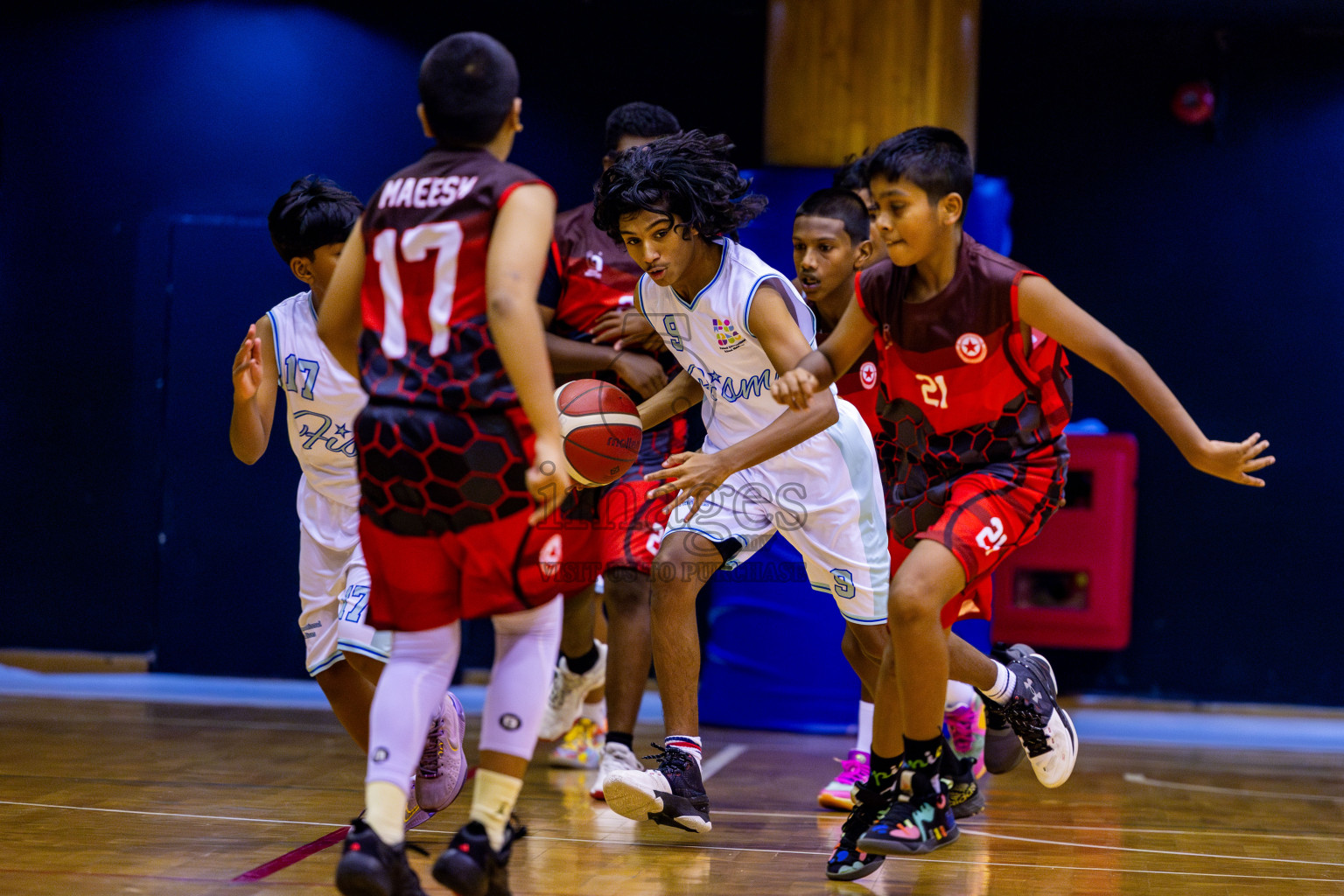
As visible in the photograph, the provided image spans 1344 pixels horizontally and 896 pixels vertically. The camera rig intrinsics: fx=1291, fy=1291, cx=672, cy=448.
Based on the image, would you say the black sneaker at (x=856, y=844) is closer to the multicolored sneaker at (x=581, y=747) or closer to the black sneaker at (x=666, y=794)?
the black sneaker at (x=666, y=794)

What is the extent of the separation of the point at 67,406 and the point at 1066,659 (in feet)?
16.6

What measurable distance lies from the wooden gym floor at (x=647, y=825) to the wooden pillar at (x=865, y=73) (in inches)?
100

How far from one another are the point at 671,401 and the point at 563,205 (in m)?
2.86

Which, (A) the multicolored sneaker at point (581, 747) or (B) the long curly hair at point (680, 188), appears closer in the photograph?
(B) the long curly hair at point (680, 188)

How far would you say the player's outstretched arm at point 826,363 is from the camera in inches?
113

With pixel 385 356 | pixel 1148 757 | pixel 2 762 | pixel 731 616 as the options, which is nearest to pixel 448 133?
pixel 385 356

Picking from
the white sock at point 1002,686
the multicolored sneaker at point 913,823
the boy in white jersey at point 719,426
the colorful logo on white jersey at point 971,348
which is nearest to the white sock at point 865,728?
the boy in white jersey at point 719,426

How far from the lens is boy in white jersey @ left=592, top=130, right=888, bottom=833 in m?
3.36

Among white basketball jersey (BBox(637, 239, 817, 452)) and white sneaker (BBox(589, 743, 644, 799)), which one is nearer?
white basketball jersey (BBox(637, 239, 817, 452))

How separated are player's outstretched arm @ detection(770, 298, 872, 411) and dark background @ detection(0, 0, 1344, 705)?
11.1 feet

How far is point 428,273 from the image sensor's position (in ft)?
7.68

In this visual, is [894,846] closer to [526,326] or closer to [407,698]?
[407,698]

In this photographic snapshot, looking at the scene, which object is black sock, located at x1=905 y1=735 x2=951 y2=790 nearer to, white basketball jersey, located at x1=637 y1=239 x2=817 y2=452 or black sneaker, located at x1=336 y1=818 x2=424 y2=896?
white basketball jersey, located at x1=637 y1=239 x2=817 y2=452

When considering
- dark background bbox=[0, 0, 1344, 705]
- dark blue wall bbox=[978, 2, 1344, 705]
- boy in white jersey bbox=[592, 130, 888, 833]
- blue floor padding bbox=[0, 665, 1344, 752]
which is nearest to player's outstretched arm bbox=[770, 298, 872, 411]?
boy in white jersey bbox=[592, 130, 888, 833]
